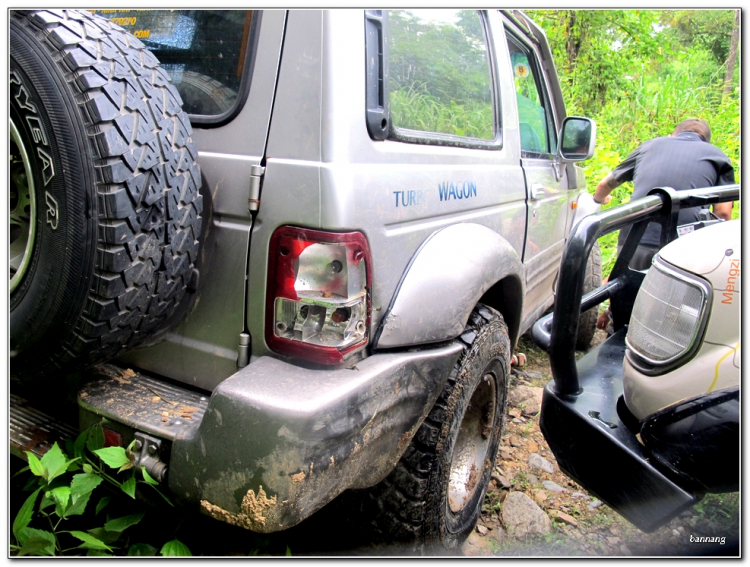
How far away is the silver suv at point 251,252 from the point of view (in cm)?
133

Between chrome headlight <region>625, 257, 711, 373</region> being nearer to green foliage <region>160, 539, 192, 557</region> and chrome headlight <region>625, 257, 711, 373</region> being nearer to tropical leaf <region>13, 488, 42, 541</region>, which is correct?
green foliage <region>160, 539, 192, 557</region>

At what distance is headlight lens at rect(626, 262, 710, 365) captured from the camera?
59.6 inches

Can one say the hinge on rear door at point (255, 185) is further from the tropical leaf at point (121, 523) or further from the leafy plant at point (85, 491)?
the tropical leaf at point (121, 523)

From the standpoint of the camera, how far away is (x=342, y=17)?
147 centimetres

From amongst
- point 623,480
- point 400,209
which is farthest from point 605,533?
point 400,209

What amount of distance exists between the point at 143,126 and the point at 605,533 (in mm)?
2350

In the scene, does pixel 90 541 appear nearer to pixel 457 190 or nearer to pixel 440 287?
pixel 440 287

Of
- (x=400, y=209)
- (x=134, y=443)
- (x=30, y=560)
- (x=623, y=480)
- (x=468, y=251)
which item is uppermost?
(x=400, y=209)

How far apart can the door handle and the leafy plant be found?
2.14m

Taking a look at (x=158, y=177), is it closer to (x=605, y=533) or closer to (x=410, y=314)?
(x=410, y=314)

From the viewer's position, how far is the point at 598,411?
→ 1.76m

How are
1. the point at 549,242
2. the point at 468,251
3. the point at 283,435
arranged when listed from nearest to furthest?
the point at 283,435 < the point at 468,251 < the point at 549,242

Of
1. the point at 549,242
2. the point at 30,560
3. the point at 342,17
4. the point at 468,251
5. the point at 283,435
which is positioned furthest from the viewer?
the point at 549,242

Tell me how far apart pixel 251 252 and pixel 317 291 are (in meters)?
0.23
